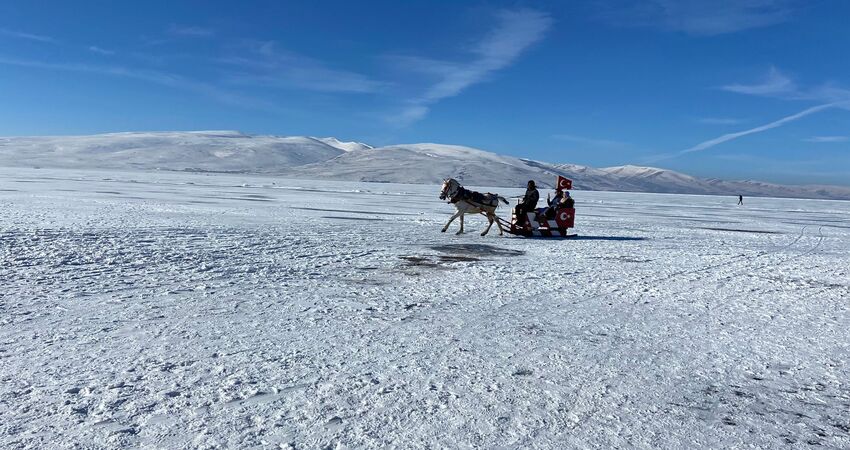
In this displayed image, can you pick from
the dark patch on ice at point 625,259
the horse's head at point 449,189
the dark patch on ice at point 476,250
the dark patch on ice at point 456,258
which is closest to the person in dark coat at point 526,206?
the horse's head at point 449,189

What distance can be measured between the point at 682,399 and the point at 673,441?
75 centimetres

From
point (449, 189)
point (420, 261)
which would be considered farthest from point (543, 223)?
point (420, 261)

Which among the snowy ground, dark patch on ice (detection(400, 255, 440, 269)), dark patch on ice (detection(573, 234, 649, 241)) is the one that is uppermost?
dark patch on ice (detection(573, 234, 649, 241))

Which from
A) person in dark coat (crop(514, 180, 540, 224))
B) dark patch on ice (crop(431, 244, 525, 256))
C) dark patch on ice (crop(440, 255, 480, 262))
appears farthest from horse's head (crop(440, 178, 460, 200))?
dark patch on ice (crop(440, 255, 480, 262))

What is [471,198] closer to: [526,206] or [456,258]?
[526,206]

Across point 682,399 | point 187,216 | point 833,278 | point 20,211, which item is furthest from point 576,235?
point 20,211

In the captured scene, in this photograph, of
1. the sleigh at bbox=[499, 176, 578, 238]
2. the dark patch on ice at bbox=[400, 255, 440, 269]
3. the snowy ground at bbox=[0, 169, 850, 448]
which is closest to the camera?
the snowy ground at bbox=[0, 169, 850, 448]

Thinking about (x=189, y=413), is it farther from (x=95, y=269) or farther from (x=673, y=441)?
(x=95, y=269)

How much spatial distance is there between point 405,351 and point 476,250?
24.4ft

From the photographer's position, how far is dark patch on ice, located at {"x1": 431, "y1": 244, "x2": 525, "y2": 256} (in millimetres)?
11992

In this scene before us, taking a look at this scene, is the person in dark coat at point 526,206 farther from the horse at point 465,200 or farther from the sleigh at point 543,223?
the horse at point 465,200

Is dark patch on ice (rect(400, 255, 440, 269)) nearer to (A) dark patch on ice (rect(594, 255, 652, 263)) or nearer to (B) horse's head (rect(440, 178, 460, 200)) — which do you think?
(A) dark patch on ice (rect(594, 255, 652, 263))

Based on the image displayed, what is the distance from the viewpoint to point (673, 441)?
3.61m

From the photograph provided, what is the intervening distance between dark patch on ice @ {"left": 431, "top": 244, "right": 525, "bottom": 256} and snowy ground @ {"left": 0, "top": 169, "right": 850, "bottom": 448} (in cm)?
124
